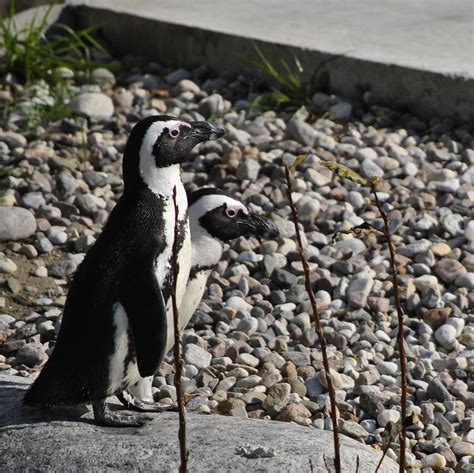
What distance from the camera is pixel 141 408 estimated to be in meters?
3.35

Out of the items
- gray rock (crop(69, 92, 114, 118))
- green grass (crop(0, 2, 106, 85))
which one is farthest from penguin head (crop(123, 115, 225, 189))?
green grass (crop(0, 2, 106, 85))

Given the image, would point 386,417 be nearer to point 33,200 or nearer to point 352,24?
point 33,200

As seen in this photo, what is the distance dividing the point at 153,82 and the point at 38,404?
4.08 metres

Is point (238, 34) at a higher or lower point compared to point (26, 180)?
higher

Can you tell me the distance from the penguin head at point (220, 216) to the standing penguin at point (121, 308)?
69 cm

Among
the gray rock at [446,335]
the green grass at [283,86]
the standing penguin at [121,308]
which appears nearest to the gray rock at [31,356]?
the standing penguin at [121,308]

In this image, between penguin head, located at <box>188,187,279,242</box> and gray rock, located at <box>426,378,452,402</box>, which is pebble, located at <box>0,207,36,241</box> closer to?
penguin head, located at <box>188,187,279,242</box>

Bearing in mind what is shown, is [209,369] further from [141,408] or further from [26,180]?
[26,180]

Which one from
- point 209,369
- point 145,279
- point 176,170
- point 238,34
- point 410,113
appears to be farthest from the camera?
point 238,34

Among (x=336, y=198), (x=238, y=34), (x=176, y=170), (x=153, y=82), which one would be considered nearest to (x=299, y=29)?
(x=238, y=34)

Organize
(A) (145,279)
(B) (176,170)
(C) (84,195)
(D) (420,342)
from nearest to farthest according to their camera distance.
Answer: (A) (145,279) < (B) (176,170) < (D) (420,342) < (C) (84,195)

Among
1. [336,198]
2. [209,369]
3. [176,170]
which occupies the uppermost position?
[176,170]

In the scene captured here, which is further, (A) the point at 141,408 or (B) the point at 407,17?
(B) the point at 407,17

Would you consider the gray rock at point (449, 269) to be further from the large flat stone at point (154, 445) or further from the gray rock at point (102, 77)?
the gray rock at point (102, 77)
